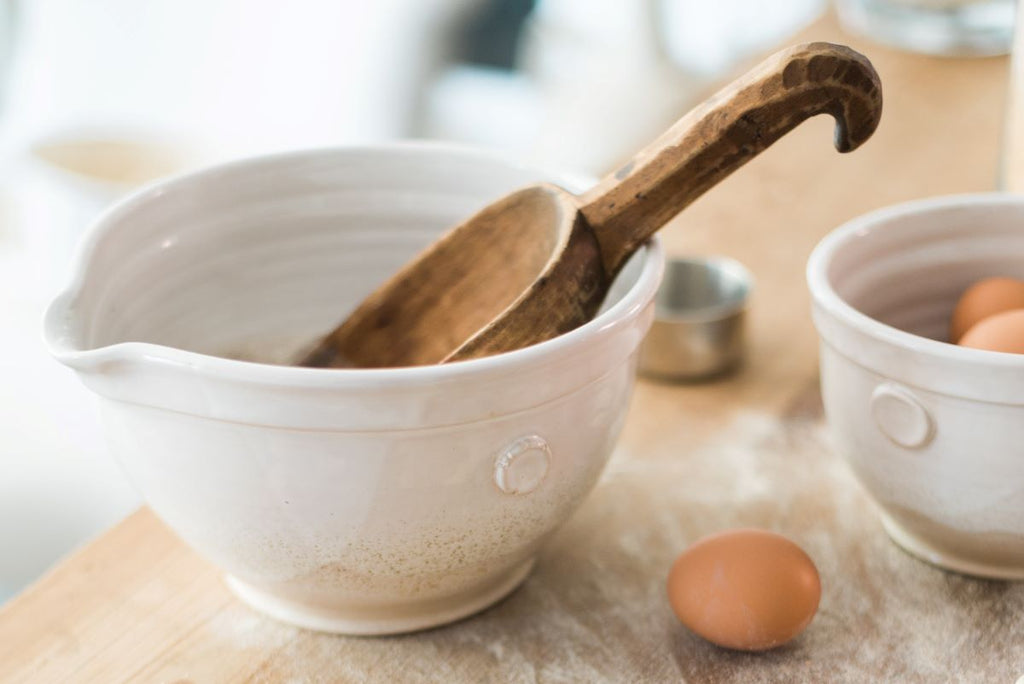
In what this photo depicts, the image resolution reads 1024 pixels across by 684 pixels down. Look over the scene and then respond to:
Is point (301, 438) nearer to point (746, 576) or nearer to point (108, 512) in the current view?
point (746, 576)

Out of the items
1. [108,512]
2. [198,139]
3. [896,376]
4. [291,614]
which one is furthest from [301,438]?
[198,139]

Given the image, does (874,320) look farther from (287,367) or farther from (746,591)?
(287,367)

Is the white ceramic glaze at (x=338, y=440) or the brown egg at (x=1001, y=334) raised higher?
the white ceramic glaze at (x=338, y=440)

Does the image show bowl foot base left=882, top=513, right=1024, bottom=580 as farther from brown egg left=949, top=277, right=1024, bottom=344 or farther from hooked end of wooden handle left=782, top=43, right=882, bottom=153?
hooked end of wooden handle left=782, top=43, right=882, bottom=153

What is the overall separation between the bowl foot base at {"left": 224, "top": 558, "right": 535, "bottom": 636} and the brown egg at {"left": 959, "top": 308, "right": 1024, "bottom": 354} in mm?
250

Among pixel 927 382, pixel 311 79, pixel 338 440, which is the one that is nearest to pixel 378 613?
Answer: pixel 338 440

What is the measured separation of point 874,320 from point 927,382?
69 millimetres

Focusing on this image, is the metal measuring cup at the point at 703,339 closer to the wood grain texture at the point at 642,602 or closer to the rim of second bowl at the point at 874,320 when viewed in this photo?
the wood grain texture at the point at 642,602

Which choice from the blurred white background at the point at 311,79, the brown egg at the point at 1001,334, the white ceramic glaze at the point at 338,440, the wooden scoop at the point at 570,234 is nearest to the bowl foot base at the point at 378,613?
the white ceramic glaze at the point at 338,440

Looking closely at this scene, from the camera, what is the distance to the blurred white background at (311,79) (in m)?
1.59

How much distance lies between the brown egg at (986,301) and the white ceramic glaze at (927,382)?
0.09 feet

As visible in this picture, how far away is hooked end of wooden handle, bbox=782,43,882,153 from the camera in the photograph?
510 mm

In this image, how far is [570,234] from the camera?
1.87 ft

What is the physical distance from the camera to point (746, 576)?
538 mm
